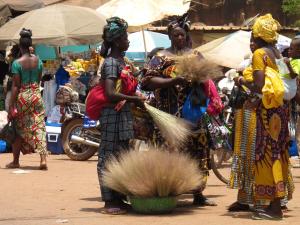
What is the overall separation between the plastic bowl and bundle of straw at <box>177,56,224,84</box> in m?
1.14

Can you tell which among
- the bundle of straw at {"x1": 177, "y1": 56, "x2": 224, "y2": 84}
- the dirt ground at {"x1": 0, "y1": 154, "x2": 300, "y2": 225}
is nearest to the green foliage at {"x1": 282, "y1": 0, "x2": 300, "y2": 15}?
the dirt ground at {"x1": 0, "y1": 154, "x2": 300, "y2": 225}

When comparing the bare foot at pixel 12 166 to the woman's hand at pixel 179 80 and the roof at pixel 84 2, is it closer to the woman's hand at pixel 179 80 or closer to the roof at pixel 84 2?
the woman's hand at pixel 179 80

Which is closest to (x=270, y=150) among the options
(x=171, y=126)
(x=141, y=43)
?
(x=171, y=126)

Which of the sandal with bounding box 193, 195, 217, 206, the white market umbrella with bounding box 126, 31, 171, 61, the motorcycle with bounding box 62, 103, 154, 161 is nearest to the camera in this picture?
the sandal with bounding box 193, 195, 217, 206

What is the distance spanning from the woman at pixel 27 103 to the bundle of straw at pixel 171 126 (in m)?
3.95

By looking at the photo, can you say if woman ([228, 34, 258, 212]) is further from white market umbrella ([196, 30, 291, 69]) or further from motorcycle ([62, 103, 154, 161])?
white market umbrella ([196, 30, 291, 69])

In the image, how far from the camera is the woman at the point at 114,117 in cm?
752

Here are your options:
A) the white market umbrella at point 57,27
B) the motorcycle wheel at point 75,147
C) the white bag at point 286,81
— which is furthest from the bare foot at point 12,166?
the white bag at point 286,81

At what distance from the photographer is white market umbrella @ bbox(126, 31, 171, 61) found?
17594mm

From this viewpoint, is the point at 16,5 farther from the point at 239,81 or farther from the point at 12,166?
the point at 239,81

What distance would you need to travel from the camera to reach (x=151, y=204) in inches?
290

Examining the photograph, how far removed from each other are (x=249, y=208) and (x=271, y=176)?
698 mm

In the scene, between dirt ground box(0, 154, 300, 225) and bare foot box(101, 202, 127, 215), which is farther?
bare foot box(101, 202, 127, 215)

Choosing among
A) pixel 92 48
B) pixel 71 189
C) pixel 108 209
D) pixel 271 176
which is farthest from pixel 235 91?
pixel 92 48
